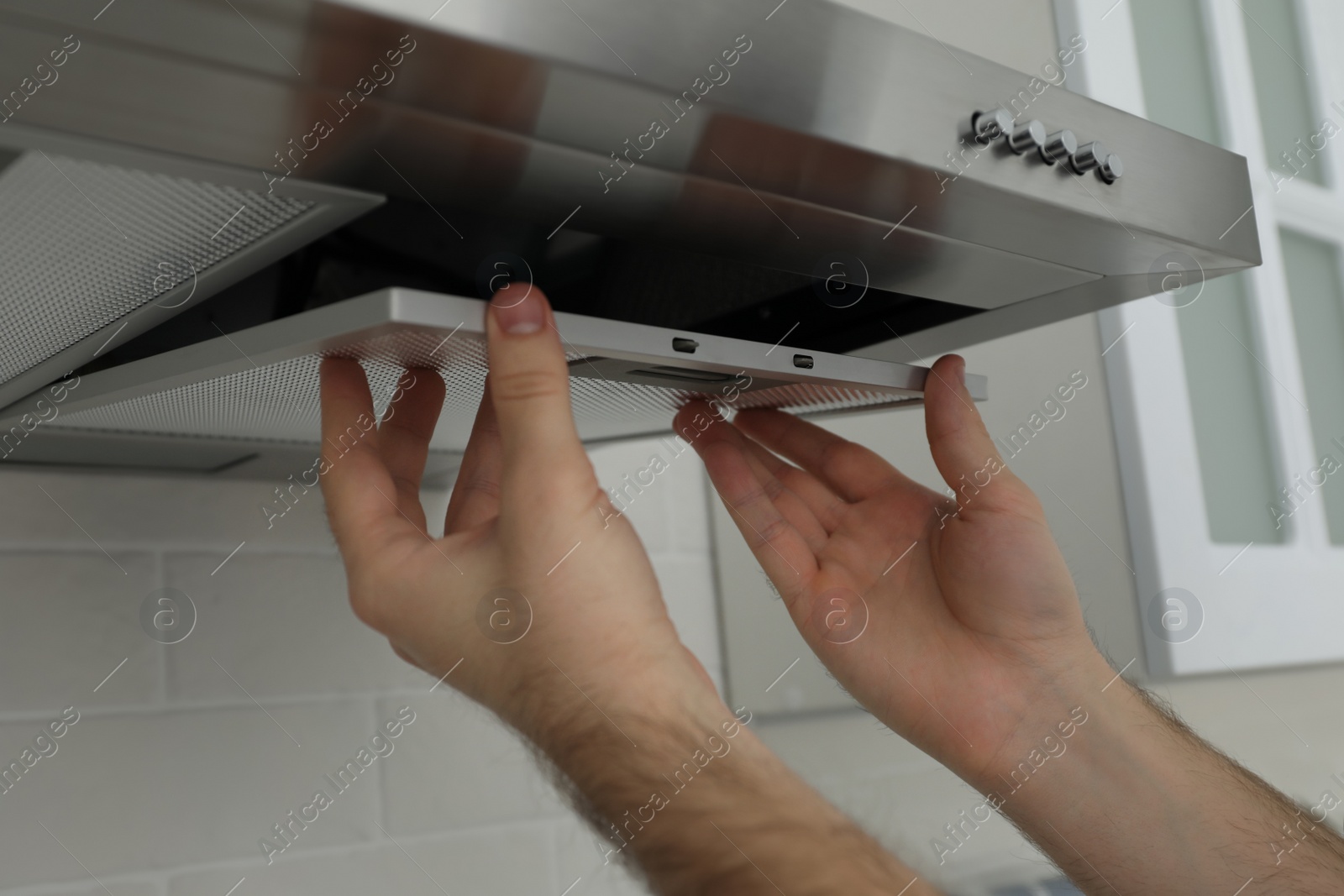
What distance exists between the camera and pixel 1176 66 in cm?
146

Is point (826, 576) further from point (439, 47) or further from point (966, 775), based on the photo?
point (439, 47)

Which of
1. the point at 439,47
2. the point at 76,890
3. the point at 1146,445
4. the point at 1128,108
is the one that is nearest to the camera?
the point at 439,47

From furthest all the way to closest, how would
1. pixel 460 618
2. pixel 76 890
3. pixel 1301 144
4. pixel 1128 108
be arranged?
pixel 1301 144 → pixel 1128 108 → pixel 76 890 → pixel 460 618

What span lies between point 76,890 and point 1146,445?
3.76ft

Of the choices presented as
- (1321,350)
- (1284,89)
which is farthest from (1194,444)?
(1284,89)

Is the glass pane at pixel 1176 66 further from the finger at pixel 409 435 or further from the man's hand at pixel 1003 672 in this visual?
the finger at pixel 409 435

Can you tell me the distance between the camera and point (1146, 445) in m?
1.16

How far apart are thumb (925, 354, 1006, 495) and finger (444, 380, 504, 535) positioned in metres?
0.29

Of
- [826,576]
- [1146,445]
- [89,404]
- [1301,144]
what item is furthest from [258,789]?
[1301,144]

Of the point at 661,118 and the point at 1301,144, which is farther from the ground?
the point at 1301,144

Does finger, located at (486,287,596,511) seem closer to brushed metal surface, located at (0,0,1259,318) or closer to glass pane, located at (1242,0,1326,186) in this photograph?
brushed metal surface, located at (0,0,1259,318)

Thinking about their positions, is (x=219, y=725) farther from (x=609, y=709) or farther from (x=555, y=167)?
(x=555, y=167)

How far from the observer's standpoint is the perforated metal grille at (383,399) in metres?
0.49

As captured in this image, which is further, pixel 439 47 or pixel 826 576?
pixel 826 576
